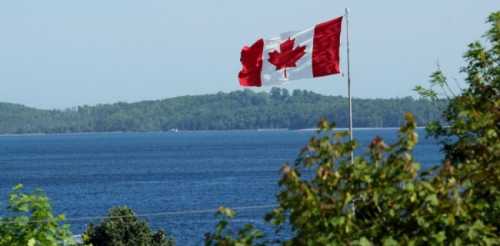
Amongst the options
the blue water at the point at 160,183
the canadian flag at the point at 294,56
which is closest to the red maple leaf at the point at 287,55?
the canadian flag at the point at 294,56

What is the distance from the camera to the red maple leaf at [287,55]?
16156mm

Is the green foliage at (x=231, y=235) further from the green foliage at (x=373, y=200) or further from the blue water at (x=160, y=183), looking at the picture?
the blue water at (x=160, y=183)

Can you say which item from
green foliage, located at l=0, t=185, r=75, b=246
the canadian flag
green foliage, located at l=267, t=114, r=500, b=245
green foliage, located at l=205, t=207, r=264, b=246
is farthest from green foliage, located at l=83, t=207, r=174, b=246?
green foliage, located at l=267, t=114, r=500, b=245

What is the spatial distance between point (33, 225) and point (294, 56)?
Answer: 18.7 feet

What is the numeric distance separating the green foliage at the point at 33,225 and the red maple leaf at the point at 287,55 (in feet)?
17.2

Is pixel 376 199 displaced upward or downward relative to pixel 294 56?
downward

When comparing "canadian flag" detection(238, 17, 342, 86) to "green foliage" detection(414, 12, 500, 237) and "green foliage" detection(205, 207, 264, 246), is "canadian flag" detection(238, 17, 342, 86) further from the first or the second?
"green foliage" detection(205, 207, 264, 246)

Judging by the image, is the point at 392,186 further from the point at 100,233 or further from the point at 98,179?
the point at 98,179

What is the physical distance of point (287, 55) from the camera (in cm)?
1627

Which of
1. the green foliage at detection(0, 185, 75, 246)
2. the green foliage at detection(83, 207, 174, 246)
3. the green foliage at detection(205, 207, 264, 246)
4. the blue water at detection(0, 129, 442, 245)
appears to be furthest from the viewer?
A: the blue water at detection(0, 129, 442, 245)

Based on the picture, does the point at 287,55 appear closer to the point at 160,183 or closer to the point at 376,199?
the point at 376,199

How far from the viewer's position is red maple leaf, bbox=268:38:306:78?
16.2 metres

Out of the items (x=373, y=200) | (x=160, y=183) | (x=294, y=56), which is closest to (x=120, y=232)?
(x=294, y=56)

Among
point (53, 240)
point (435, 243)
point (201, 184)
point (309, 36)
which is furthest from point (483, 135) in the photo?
point (201, 184)
